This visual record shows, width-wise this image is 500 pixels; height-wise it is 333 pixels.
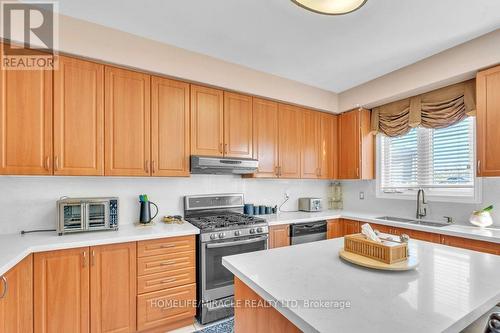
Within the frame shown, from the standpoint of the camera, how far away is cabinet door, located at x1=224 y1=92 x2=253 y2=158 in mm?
2865

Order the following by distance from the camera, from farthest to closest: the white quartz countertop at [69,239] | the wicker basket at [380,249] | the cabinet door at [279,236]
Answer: the cabinet door at [279,236]
the white quartz countertop at [69,239]
the wicker basket at [380,249]

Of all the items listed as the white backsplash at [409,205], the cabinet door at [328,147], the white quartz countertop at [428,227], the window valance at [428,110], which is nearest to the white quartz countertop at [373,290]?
the white quartz countertop at [428,227]

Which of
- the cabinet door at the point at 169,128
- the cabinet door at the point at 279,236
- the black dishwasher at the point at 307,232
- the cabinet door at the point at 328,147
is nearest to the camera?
the cabinet door at the point at 169,128

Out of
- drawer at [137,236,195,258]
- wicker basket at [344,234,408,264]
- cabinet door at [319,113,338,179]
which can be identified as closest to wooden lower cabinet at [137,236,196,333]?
drawer at [137,236,195,258]

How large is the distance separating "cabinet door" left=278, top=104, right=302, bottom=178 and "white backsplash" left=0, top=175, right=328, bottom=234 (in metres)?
0.32

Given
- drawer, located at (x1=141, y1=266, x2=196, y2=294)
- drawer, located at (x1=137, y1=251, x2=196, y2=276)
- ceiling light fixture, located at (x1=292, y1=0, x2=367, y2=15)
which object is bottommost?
drawer, located at (x1=141, y1=266, x2=196, y2=294)

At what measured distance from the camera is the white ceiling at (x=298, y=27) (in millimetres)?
1858

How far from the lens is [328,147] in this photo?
3.74 meters

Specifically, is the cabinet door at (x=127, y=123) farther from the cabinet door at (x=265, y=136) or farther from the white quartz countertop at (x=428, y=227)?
the white quartz countertop at (x=428, y=227)

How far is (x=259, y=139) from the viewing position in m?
3.10

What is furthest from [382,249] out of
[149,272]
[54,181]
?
[54,181]

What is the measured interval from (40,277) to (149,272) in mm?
720

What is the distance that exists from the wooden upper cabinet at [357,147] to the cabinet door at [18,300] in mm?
3520
